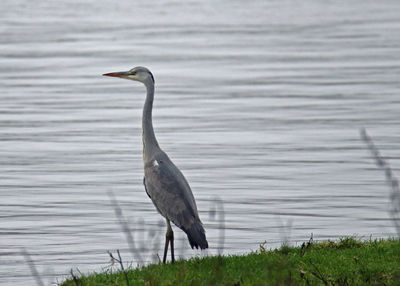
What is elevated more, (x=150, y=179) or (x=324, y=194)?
(x=150, y=179)

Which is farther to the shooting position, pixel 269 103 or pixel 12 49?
pixel 12 49

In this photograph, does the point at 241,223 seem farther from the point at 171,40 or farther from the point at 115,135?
the point at 171,40

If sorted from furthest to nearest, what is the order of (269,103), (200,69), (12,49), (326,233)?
(12,49) → (200,69) → (269,103) → (326,233)

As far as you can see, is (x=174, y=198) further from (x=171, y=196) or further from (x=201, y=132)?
(x=201, y=132)

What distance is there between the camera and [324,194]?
15102 millimetres

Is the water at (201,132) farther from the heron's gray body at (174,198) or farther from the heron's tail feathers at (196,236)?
the heron's tail feathers at (196,236)

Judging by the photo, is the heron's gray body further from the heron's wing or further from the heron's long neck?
the heron's long neck

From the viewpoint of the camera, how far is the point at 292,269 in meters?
8.64

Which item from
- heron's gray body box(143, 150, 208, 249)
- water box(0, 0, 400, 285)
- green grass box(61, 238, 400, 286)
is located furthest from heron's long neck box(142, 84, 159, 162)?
green grass box(61, 238, 400, 286)

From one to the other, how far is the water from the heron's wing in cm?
113

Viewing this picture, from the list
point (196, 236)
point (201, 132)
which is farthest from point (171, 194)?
point (201, 132)

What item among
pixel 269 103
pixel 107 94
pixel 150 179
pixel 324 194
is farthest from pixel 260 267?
pixel 107 94

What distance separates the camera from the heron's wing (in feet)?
32.3

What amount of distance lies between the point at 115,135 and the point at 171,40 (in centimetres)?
1724
